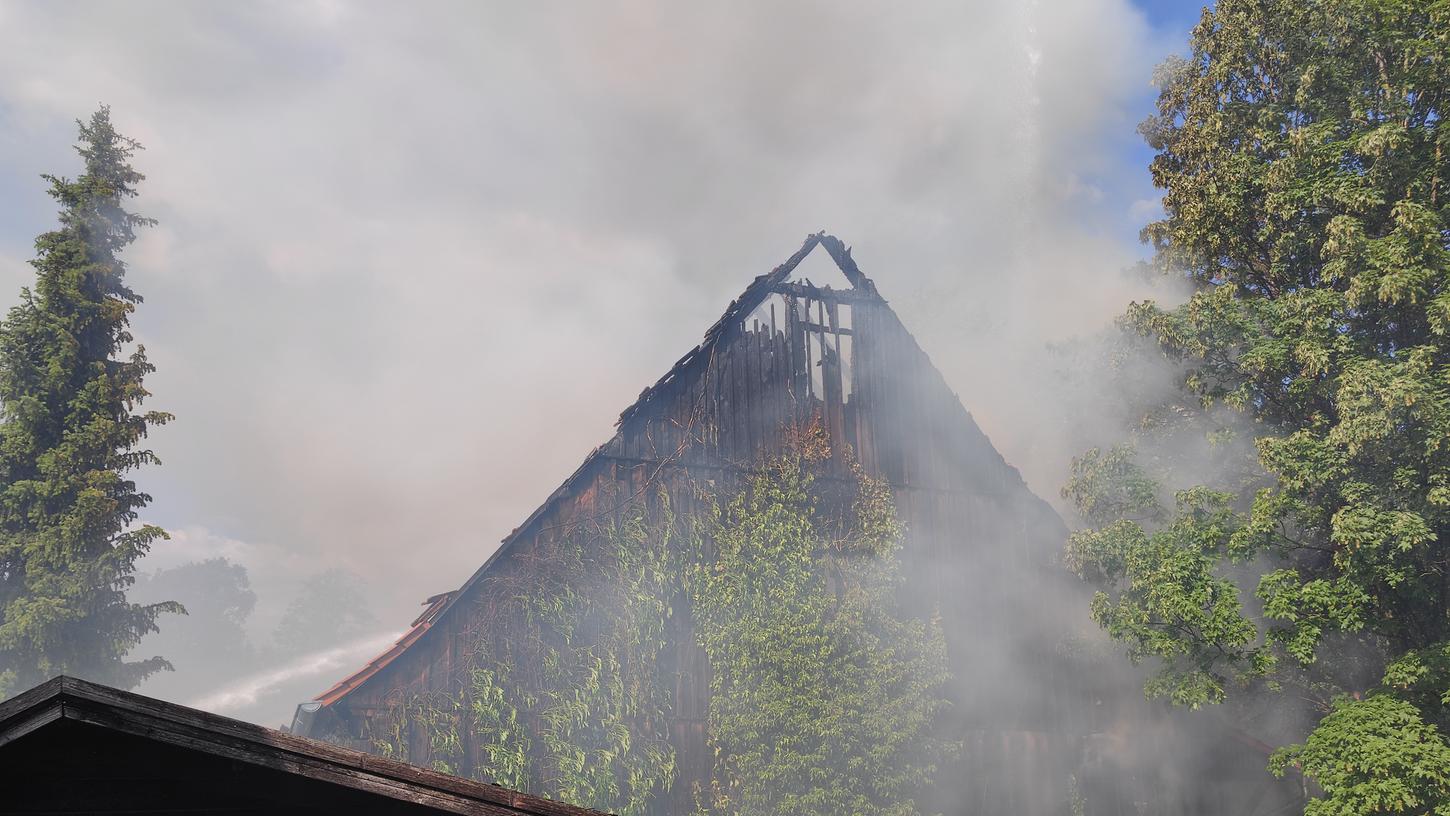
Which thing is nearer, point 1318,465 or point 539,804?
point 539,804

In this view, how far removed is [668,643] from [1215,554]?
9.11m

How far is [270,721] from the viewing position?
104500mm

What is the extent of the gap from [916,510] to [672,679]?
632 cm

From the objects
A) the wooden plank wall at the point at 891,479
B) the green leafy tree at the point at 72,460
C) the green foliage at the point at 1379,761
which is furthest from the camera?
the green leafy tree at the point at 72,460

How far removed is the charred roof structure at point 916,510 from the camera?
16.6 m

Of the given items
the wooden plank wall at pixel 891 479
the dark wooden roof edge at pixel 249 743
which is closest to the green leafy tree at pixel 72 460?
the wooden plank wall at pixel 891 479

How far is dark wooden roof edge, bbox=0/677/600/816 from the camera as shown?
4184 millimetres

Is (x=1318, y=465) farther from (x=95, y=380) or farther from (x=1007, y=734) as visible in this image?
(x=95, y=380)

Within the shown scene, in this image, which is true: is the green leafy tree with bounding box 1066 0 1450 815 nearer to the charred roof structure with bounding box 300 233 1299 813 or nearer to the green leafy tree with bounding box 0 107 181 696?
the charred roof structure with bounding box 300 233 1299 813

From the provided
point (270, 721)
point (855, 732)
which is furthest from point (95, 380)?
point (270, 721)

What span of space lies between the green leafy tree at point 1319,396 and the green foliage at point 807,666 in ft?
12.8

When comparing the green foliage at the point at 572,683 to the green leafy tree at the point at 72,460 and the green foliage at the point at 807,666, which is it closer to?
the green foliage at the point at 807,666

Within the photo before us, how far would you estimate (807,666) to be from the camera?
49.5 feet

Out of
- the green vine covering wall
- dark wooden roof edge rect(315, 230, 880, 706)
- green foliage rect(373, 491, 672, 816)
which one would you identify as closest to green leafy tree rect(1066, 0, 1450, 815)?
the green vine covering wall
